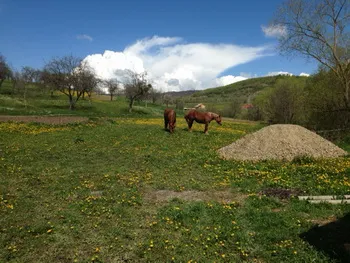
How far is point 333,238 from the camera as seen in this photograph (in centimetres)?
648

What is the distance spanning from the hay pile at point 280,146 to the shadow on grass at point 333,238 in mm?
8179

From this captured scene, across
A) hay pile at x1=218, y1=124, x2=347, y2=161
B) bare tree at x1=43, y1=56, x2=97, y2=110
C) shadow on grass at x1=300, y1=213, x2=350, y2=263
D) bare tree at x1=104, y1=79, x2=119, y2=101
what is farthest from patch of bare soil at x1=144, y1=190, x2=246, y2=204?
bare tree at x1=104, y1=79, x2=119, y2=101

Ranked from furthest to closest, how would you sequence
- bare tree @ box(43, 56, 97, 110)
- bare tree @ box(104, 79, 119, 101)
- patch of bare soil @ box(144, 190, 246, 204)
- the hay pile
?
bare tree @ box(104, 79, 119, 101) → bare tree @ box(43, 56, 97, 110) → the hay pile → patch of bare soil @ box(144, 190, 246, 204)

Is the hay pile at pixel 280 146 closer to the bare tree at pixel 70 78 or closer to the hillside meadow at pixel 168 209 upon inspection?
the hillside meadow at pixel 168 209

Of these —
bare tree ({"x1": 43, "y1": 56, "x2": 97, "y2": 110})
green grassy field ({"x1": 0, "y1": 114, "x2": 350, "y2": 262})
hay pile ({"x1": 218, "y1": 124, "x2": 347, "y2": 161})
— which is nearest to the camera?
green grassy field ({"x1": 0, "y1": 114, "x2": 350, "y2": 262})

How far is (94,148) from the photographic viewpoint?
1870cm

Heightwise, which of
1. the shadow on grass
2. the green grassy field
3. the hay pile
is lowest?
the green grassy field

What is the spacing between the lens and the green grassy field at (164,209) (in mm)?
6250

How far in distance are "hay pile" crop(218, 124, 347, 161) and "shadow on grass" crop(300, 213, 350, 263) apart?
8.18 metres

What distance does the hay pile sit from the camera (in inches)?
610

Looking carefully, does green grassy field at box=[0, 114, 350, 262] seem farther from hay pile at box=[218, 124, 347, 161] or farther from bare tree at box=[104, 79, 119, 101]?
bare tree at box=[104, 79, 119, 101]

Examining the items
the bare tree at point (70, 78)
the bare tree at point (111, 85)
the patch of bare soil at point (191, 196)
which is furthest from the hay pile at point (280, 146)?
the bare tree at point (111, 85)

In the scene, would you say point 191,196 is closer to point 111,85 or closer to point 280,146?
point 280,146

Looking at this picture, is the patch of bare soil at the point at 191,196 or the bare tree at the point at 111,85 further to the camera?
the bare tree at the point at 111,85
